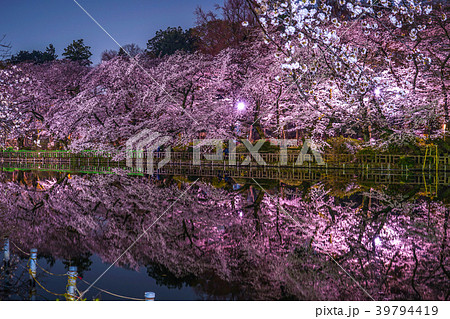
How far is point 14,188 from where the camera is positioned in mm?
18828

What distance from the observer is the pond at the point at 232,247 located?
5730 mm

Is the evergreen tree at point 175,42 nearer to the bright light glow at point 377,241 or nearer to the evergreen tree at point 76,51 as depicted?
the evergreen tree at point 76,51

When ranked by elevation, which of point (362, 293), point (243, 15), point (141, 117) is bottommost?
point (362, 293)

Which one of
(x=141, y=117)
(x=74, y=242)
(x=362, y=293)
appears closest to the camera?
(x=362, y=293)

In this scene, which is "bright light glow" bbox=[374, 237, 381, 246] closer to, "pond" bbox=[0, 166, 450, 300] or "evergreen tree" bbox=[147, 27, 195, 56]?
"pond" bbox=[0, 166, 450, 300]

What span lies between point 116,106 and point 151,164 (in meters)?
5.33

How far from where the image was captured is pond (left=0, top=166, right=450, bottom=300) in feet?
18.8

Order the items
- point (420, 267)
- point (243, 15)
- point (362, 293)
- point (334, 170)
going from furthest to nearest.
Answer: point (243, 15), point (334, 170), point (420, 267), point (362, 293)

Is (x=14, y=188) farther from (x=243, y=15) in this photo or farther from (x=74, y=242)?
(x=243, y=15)

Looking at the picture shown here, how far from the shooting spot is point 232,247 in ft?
25.9

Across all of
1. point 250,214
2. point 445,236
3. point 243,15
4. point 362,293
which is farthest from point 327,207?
point 243,15

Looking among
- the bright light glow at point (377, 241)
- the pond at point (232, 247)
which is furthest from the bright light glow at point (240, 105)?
the bright light glow at point (377, 241)

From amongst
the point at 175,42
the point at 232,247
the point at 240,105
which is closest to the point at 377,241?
the point at 232,247

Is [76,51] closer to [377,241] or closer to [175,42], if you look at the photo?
[175,42]
